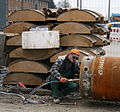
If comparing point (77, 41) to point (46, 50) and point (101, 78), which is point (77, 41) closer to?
point (46, 50)

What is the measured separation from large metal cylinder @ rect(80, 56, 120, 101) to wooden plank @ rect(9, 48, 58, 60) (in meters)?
1.59

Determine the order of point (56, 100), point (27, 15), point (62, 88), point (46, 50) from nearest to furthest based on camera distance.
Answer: point (56, 100) < point (62, 88) < point (46, 50) < point (27, 15)

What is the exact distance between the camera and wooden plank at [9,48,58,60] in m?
8.46

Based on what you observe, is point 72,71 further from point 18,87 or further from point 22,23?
point 22,23

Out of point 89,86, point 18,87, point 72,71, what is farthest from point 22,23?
point 89,86

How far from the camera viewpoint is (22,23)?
893 centimetres

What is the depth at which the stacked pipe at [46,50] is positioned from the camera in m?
8.46

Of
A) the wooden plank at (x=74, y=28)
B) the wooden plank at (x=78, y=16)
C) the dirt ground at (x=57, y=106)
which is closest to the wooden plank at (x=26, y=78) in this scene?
the dirt ground at (x=57, y=106)

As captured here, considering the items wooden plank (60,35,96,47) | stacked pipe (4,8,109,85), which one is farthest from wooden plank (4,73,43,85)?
wooden plank (60,35,96,47)

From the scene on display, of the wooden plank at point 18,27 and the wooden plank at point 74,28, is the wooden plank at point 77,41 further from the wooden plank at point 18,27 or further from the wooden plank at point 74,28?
the wooden plank at point 18,27

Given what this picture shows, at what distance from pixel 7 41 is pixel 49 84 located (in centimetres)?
180

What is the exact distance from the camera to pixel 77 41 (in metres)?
8.47

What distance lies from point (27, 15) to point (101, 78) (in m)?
3.06

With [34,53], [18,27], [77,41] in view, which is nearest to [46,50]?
[34,53]
